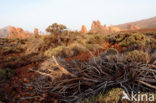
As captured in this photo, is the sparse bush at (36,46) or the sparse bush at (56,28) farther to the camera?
the sparse bush at (56,28)

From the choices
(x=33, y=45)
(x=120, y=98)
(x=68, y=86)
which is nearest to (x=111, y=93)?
(x=120, y=98)

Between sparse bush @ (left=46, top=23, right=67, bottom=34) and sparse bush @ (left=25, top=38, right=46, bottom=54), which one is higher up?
sparse bush @ (left=46, top=23, right=67, bottom=34)

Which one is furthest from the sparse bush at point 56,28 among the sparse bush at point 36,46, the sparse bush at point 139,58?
the sparse bush at point 139,58

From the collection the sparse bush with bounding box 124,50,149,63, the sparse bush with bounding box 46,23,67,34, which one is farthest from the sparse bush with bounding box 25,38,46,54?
the sparse bush with bounding box 124,50,149,63

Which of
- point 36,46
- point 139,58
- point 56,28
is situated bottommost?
point 139,58

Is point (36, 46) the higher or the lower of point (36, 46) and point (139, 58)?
the higher

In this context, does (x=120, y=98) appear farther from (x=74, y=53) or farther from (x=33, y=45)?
(x=33, y=45)

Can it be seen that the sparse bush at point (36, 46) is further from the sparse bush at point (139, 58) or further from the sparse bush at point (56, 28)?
the sparse bush at point (139, 58)

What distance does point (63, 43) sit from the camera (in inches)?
312

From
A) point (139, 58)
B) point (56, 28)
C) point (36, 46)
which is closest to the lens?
point (139, 58)

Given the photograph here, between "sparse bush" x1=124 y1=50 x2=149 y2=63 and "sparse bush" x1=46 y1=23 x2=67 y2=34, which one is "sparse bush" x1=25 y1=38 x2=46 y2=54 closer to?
"sparse bush" x1=46 y1=23 x2=67 y2=34

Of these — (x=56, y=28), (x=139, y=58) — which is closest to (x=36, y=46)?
(x=56, y=28)

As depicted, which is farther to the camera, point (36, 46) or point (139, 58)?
point (36, 46)

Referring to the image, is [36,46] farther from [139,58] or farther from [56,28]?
[139,58]
